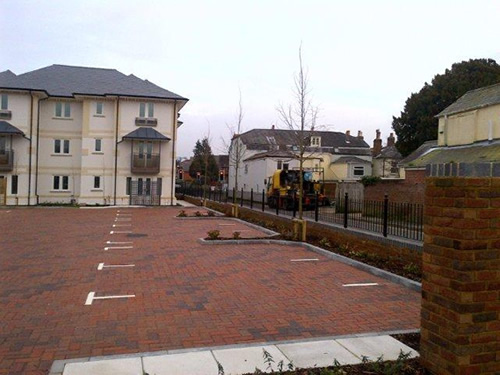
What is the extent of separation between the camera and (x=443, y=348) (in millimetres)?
4008

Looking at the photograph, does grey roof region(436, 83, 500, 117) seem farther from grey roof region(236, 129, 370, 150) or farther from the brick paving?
grey roof region(236, 129, 370, 150)

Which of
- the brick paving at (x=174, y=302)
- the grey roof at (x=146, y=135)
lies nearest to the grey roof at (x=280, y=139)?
the grey roof at (x=146, y=135)

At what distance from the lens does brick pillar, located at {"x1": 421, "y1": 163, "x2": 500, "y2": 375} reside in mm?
3863

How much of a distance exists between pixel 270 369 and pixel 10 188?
3448cm

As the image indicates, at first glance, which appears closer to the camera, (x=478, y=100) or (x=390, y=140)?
(x=478, y=100)

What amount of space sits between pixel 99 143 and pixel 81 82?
6351mm

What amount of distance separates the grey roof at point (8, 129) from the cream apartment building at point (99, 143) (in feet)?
3.96

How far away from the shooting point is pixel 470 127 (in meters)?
25.4

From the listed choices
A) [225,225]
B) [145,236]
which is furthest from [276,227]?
[145,236]

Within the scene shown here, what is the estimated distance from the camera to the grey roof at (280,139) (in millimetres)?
55750

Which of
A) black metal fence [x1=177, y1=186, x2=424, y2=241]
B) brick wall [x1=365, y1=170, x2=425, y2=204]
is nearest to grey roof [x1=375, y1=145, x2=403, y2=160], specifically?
brick wall [x1=365, y1=170, x2=425, y2=204]

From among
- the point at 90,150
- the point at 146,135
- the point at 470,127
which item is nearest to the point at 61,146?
the point at 90,150

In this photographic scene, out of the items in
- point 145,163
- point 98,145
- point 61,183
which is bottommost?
point 61,183

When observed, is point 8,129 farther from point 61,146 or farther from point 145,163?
point 145,163
